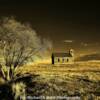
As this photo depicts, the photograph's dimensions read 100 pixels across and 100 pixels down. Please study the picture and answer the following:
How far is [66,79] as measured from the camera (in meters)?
23.2

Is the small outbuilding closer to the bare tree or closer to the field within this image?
the field

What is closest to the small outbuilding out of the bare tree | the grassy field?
the grassy field

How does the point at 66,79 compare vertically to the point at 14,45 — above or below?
below

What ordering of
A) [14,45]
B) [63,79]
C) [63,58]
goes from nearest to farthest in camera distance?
[63,79] < [14,45] < [63,58]

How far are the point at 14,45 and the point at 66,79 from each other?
4.98 meters

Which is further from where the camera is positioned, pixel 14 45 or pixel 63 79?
pixel 14 45

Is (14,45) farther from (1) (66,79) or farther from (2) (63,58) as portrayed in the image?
(2) (63,58)

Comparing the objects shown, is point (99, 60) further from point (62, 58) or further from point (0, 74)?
point (0, 74)

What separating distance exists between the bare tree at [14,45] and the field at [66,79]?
1055 millimetres

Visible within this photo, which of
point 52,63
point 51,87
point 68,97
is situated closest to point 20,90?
point 51,87

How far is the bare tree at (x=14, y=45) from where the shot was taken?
24766 mm

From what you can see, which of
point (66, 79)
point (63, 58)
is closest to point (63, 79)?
point (66, 79)

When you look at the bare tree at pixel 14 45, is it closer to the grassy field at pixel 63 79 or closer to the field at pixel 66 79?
the grassy field at pixel 63 79

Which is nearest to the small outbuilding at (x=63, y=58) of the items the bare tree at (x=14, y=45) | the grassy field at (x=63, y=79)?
the grassy field at (x=63, y=79)
